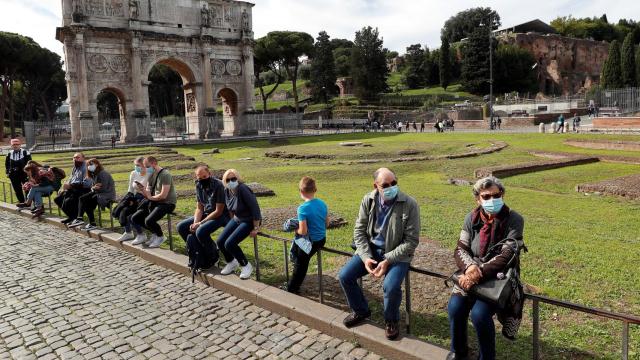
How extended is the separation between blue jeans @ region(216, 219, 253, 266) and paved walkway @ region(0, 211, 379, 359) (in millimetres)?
518

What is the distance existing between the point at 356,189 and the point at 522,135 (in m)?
18.1

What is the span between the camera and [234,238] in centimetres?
652

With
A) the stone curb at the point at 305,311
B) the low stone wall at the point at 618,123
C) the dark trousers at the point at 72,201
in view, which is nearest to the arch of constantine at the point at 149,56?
the low stone wall at the point at 618,123

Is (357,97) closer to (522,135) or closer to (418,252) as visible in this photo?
(522,135)

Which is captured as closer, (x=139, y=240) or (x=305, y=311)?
(x=305, y=311)

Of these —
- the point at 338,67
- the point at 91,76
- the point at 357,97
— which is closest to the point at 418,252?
the point at 91,76

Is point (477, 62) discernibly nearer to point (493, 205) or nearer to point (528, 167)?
point (528, 167)

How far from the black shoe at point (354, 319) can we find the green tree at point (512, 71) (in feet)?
235

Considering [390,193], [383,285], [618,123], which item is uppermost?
[618,123]

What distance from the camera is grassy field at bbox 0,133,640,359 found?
467 centimetres

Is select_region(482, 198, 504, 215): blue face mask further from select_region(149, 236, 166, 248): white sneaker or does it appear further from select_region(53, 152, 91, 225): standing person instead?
select_region(53, 152, 91, 225): standing person

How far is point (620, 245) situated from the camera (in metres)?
7.35

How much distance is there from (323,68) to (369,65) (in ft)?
23.3

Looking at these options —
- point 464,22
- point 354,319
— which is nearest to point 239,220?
point 354,319
